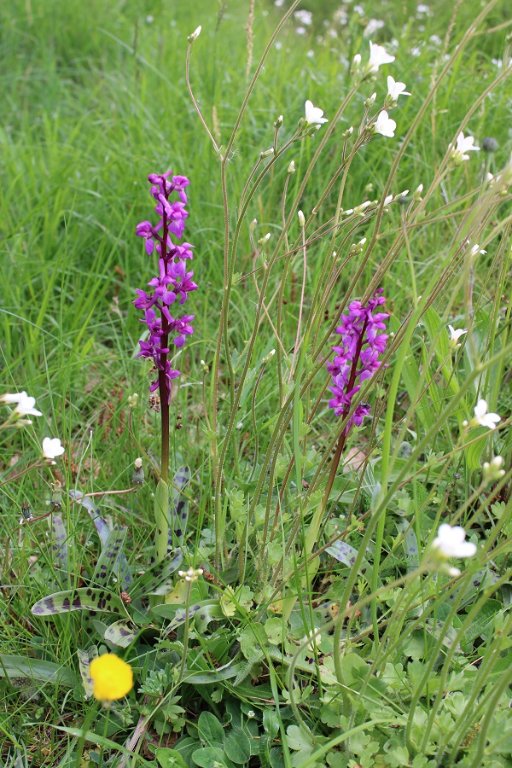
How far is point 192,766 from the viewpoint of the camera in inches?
59.2

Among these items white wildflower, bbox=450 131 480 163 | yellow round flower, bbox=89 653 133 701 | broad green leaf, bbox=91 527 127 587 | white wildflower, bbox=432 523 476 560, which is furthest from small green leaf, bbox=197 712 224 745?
white wildflower, bbox=450 131 480 163

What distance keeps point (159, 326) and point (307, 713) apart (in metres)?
0.84

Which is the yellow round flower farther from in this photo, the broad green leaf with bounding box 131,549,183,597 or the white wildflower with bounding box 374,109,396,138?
the white wildflower with bounding box 374,109,396,138

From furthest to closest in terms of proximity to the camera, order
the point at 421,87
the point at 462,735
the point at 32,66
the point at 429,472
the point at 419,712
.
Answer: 1. the point at 32,66
2. the point at 421,87
3. the point at 429,472
4. the point at 419,712
5. the point at 462,735

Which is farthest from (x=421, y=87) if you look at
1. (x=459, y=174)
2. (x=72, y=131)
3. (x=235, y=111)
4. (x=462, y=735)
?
(x=462, y=735)

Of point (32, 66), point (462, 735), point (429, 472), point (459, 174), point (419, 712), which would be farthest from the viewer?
point (32, 66)

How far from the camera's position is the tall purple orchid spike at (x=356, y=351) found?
60.9 inches

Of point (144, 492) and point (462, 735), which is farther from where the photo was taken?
point (144, 492)

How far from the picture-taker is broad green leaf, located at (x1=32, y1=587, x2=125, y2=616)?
5.16ft

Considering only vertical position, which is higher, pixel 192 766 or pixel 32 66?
pixel 32 66

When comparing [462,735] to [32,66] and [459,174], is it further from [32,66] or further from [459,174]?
[32,66]

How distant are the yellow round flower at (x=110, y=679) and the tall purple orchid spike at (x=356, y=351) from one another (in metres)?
0.72

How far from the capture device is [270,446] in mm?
1561

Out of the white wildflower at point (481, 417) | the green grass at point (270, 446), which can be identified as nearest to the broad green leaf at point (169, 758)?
the green grass at point (270, 446)
